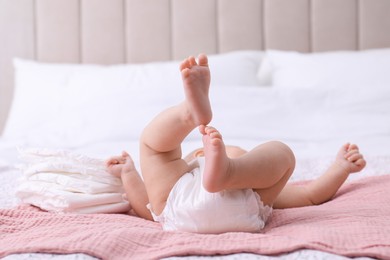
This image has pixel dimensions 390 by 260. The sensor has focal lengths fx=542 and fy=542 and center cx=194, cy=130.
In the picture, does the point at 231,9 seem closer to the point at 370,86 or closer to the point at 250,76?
the point at 250,76

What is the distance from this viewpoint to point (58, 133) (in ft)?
6.26

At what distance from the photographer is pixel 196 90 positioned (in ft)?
2.97

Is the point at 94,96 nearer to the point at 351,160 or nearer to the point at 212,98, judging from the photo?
the point at 212,98

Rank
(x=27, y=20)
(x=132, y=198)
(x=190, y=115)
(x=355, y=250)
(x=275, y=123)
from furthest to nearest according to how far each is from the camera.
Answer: (x=27, y=20) < (x=275, y=123) < (x=132, y=198) < (x=190, y=115) < (x=355, y=250)

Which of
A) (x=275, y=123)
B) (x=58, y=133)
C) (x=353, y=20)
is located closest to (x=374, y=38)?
(x=353, y=20)

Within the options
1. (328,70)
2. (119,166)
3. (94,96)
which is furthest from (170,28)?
(119,166)

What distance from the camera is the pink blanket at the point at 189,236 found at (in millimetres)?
770

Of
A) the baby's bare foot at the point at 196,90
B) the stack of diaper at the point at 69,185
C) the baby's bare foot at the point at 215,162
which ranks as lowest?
the stack of diaper at the point at 69,185

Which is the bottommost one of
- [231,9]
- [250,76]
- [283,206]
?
[283,206]

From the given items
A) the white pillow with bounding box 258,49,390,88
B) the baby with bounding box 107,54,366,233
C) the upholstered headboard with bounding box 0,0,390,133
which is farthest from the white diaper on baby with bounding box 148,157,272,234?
the upholstered headboard with bounding box 0,0,390,133

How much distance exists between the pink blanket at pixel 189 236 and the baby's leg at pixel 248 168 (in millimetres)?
78

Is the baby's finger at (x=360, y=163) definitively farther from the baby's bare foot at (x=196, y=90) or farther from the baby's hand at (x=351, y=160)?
the baby's bare foot at (x=196, y=90)

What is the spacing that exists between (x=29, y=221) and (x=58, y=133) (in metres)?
0.95

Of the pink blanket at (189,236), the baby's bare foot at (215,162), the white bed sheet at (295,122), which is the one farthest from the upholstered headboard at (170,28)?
the baby's bare foot at (215,162)
